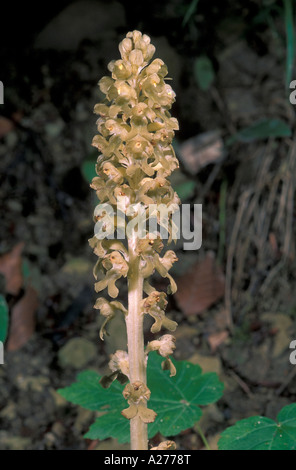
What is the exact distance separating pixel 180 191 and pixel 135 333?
6.49ft

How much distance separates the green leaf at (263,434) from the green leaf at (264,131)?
1911 mm

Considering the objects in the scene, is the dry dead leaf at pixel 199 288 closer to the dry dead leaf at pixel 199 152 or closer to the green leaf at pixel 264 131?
the dry dead leaf at pixel 199 152

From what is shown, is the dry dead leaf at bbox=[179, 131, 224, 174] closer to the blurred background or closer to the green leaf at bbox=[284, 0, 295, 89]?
the blurred background

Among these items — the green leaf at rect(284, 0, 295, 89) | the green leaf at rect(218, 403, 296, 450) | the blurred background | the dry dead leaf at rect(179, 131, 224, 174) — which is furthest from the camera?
the dry dead leaf at rect(179, 131, 224, 174)

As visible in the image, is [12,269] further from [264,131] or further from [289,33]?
[289,33]

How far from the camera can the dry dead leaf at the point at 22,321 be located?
278cm

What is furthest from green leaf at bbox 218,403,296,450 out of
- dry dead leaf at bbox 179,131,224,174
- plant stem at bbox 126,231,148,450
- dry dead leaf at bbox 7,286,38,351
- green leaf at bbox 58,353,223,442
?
dry dead leaf at bbox 179,131,224,174

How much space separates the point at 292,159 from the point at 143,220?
210cm

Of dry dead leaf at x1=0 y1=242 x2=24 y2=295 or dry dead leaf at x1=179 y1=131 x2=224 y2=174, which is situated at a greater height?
dry dead leaf at x1=179 y1=131 x2=224 y2=174

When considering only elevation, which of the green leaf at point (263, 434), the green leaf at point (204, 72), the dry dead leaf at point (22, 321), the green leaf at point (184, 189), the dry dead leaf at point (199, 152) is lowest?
the green leaf at point (263, 434)

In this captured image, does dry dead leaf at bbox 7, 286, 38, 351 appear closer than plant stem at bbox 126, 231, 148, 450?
No

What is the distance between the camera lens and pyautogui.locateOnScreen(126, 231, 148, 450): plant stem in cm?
119

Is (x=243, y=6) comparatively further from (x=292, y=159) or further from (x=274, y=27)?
(x=292, y=159)

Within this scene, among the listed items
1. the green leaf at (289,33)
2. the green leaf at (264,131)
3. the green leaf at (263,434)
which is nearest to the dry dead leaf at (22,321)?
the green leaf at (264,131)
